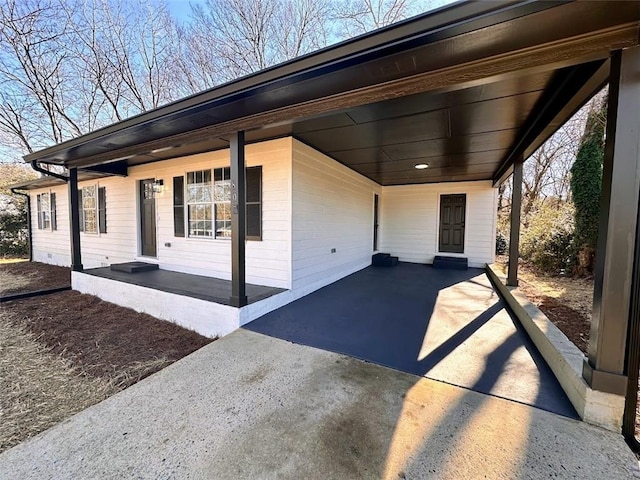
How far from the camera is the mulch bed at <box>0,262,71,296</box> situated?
5809mm

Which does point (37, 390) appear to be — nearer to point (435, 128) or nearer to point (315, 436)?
point (315, 436)

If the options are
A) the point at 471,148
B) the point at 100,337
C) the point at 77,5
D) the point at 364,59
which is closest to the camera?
the point at 364,59

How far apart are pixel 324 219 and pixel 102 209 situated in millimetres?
6234

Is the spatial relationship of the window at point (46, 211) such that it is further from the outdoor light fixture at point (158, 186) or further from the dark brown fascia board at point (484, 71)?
the dark brown fascia board at point (484, 71)

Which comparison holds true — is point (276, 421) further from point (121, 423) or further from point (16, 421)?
point (16, 421)

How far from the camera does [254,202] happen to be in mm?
4473

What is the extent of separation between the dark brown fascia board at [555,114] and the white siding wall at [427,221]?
2.97 meters

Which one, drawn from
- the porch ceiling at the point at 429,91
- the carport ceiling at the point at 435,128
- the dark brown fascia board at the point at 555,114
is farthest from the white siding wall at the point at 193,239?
the dark brown fascia board at the point at 555,114

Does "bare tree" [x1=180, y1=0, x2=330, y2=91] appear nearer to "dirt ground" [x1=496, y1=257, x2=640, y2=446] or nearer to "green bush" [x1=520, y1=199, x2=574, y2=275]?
"green bush" [x1=520, y1=199, x2=574, y2=275]

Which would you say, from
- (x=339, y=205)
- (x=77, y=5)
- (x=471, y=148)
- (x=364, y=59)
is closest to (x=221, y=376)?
(x=364, y=59)

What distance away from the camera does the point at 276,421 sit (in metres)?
1.76

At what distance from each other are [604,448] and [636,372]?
477 millimetres

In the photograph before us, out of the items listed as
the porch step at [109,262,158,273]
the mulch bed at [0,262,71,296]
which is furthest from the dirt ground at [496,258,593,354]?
the mulch bed at [0,262,71,296]

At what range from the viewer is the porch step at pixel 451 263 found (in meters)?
7.27
